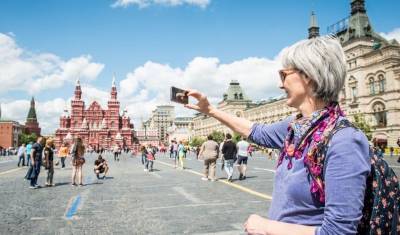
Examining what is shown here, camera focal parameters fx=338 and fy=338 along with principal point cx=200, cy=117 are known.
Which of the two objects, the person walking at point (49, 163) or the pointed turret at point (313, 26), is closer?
the person walking at point (49, 163)

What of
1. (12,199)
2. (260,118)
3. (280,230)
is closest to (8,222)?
(12,199)

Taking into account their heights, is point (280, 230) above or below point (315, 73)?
below

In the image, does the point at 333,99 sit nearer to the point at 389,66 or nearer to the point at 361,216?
the point at 361,216

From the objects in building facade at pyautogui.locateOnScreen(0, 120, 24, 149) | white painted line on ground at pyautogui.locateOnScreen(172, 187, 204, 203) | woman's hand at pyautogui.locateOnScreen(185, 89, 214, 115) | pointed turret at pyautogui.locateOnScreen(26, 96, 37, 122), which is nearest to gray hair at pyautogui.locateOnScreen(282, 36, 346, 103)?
woman's hand at pyautogui.locateOnScreen(185, 89, 214, 115)

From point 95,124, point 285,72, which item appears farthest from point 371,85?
point 95,124

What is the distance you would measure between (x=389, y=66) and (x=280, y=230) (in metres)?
48.3

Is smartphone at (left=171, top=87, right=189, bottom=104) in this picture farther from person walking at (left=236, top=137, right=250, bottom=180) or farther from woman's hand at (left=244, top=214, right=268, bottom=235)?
person walking at (left=236, top=137, right=250, bottom=180)

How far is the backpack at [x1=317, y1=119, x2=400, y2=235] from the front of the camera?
4.25 feet

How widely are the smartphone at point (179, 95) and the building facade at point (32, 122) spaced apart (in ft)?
538

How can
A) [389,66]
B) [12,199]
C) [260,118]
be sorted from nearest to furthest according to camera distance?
[12,199]
[389,66]
[260,118]

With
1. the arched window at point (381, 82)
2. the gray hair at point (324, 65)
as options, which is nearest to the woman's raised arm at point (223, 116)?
the gray hair at point (324, 65)

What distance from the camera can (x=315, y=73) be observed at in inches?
60.5

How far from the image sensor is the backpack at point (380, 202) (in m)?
1.30

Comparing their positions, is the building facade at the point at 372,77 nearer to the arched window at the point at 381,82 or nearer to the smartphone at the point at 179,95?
the arched window at the point at 381,82
